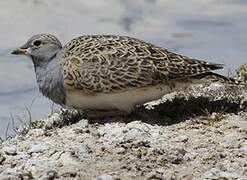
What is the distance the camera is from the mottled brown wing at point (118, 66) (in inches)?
299

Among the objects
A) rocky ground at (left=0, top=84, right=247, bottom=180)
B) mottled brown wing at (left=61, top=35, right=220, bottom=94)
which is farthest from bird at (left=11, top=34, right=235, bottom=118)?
rocky ground at (left=0, top=84, right=247, bottom=180)

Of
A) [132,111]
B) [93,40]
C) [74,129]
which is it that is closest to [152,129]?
[132,111]

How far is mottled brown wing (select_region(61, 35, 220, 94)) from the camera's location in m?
7.60

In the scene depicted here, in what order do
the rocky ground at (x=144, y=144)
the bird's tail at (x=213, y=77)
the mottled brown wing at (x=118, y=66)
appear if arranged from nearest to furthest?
the rocky ground at (x=144, y=144) → the mottled brown wing at (x=118, y=66) → the bird's tail at (x=213, y=77)

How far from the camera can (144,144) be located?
6.98 meters

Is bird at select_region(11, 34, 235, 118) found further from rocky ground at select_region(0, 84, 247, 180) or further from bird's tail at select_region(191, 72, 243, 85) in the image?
rocky ground at select_region(0, 84, 247, 180)

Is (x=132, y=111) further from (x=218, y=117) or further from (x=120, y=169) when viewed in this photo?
(x=120, y=169)

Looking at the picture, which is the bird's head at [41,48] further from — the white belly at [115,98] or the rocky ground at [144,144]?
the rocky ground at [144,144]

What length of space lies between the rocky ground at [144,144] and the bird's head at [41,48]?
3.49 ft

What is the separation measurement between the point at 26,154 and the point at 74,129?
2.98 ft

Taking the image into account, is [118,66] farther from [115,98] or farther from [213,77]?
[213,77]

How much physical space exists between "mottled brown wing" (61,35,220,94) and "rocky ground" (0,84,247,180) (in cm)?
61

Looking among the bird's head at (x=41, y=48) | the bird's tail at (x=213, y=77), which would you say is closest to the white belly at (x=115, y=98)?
the bird's tail at (x=213, y=77)

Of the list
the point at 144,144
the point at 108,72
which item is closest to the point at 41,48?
the point at 108,72
